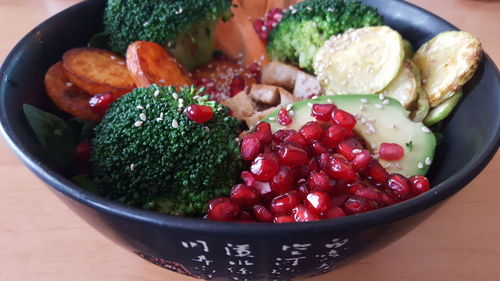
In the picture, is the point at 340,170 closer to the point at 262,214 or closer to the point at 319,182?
the point at 319,182

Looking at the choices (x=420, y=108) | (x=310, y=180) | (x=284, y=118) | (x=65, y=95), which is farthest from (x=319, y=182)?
(x=65, y=95)

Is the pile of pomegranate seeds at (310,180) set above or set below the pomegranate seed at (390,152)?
above

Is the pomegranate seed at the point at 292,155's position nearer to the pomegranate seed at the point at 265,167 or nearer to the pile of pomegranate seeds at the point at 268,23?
the pomegranate seed at the point at 265,167

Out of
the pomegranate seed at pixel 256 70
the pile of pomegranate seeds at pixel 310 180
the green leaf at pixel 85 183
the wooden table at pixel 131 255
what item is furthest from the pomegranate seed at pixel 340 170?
the pomegranate seed at pixel 256 70

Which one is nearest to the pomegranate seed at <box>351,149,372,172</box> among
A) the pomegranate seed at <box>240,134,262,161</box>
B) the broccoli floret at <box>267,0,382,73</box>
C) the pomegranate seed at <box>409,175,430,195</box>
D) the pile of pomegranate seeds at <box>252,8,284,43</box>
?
the pomegranate seed at <box>409,175,430,195</box>

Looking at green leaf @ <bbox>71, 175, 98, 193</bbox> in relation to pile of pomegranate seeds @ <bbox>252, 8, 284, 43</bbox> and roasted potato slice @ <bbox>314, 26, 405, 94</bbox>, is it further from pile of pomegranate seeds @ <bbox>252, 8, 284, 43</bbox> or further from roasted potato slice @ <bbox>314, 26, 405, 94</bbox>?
pile of pomegranate seeds @ <bbox>252, 8, 284, 43</bbox>

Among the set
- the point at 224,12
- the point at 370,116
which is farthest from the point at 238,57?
the point at 370,116
